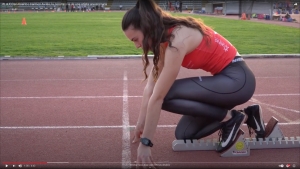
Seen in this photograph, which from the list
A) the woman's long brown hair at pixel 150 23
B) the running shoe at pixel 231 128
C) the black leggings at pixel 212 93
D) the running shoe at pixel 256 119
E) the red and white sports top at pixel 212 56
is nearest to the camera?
the woman's long brown hair at pixel 150 23

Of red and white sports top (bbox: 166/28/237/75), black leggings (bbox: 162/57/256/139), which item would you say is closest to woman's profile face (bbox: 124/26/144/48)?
red and white sports top (bbox: 166/28/237/75)

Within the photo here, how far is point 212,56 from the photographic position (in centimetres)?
364

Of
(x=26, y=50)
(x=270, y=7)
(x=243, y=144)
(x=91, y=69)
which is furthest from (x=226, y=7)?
(x=243, y=144)

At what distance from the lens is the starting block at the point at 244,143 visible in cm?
384

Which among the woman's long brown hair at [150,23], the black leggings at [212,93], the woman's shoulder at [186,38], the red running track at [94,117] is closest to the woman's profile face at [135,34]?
the woman's long brown hair at [150,23]

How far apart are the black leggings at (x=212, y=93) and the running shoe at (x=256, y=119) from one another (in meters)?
0.37

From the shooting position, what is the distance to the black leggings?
145 inches

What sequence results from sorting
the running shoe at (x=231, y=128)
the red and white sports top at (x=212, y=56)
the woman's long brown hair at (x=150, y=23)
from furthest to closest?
the running shoe at (x=231, y=128) < the red and white sports top at (x=212, y=56) < the woman's long brown hair at (x=150, y=23)

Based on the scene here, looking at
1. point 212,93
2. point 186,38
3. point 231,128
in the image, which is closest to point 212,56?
point 212,93

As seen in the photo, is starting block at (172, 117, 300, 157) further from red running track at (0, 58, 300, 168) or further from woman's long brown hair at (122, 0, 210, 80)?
woman's long brown hair at (122, 0, 210, 80)

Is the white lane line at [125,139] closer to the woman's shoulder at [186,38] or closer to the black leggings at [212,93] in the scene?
the black leggings at [212,93]

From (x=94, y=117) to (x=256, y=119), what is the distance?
2389 millimetres

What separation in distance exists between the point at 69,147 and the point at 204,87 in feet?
5.47

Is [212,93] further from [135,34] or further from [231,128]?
[135,34]
